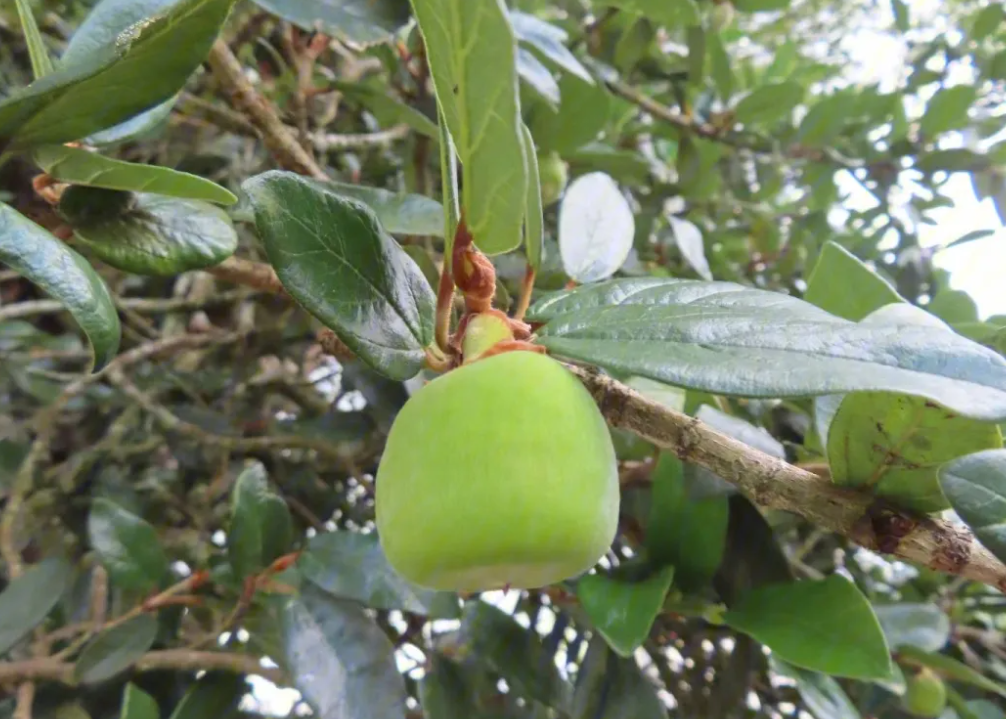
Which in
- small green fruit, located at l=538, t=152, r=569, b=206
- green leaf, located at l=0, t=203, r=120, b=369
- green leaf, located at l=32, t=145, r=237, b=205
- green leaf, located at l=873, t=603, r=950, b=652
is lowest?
green leaf, located at l=873, t=603, r=950, b=652

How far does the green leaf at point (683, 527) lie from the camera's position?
0.66m

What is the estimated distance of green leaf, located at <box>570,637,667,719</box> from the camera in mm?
685

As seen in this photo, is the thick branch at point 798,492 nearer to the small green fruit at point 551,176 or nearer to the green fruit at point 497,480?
the green fruit at point 497,480

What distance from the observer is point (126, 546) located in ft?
2.55

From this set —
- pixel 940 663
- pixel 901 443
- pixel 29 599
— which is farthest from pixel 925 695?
pixel 29 599

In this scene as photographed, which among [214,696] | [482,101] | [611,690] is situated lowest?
[214,696]

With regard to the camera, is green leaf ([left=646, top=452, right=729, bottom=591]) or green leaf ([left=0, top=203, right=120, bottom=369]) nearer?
green leaf ([left=0, top=203, right=120, bottom=369])

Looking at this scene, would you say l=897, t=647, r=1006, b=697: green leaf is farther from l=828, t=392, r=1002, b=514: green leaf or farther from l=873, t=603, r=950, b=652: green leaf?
l=828, t=392, r=1002, b=514: green leaf

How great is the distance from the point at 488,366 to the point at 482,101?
0.42ft

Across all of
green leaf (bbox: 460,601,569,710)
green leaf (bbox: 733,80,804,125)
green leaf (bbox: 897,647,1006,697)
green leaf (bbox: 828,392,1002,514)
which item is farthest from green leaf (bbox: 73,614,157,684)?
green leaf (bbox: 733,80,804,125)

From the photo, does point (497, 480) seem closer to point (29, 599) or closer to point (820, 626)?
point (820, 626)

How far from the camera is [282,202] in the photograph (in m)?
0.38

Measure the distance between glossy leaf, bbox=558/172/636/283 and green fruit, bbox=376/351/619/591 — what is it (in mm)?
229

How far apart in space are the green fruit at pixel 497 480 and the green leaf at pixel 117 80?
23 centimetres
